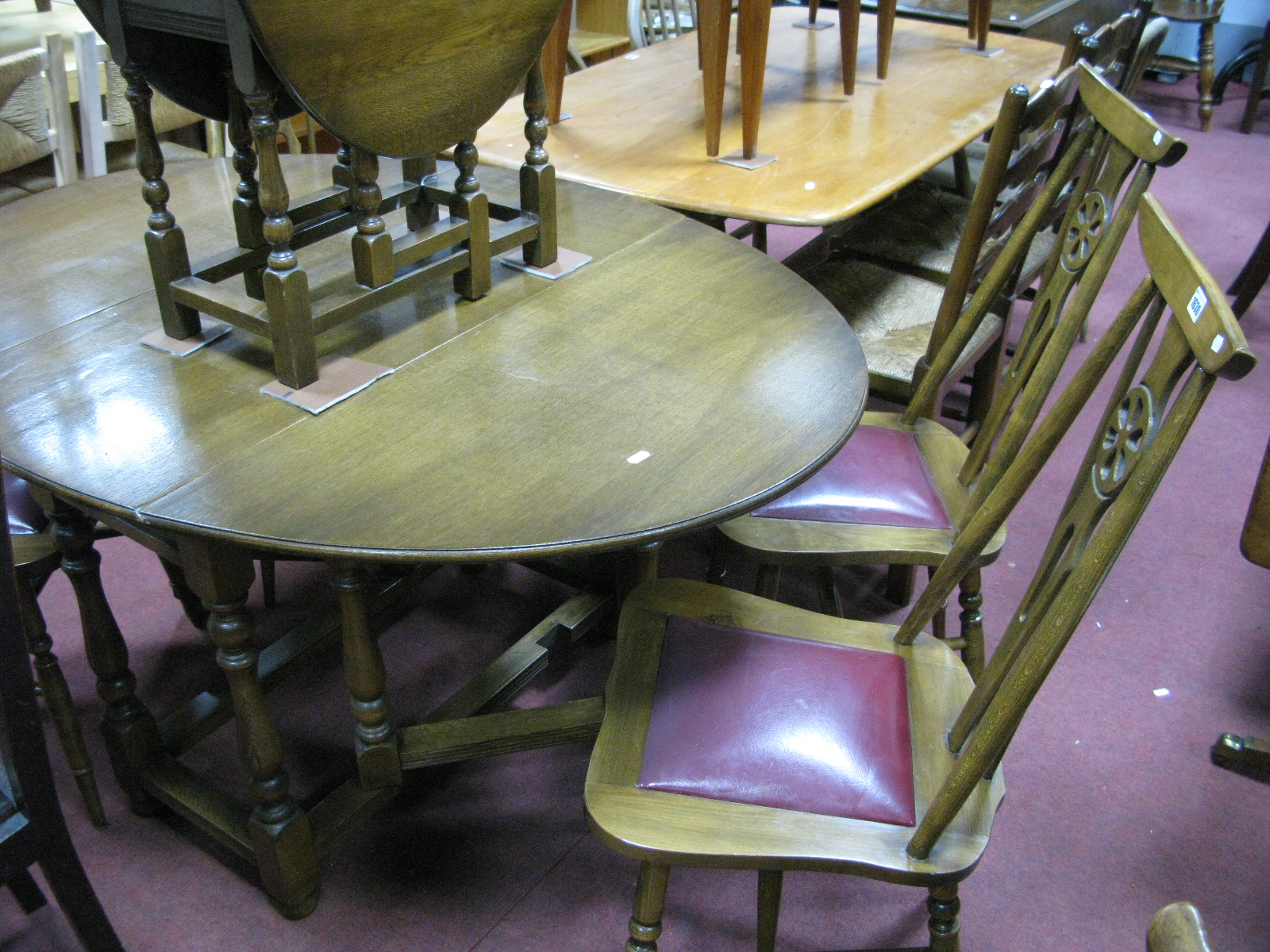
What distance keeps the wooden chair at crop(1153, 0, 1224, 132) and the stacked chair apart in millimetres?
4440

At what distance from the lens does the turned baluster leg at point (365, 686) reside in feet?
4.15

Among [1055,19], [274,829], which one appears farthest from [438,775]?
[1055,19]

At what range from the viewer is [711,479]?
105 centimetres

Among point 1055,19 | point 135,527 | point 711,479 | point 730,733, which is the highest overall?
point 1055,19

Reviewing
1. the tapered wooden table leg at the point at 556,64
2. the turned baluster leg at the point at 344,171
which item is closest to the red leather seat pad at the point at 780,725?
the turned baluster leg at the point at 344,171

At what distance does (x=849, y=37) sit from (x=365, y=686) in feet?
6.53

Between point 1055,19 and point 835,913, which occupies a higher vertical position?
point 1055,19

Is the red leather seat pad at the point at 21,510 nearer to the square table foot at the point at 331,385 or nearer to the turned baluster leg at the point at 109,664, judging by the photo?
the turned baluster leg at the point at 109,664

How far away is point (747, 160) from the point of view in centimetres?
207

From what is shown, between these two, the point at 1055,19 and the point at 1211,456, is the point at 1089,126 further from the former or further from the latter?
the point at 1055,19

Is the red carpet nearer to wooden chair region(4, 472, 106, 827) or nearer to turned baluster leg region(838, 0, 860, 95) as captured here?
wooden chair region(4, 472, 106, 827)

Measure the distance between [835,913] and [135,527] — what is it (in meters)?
1.11

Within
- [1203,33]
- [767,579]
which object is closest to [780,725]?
[767,579]

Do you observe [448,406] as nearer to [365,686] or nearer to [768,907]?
[365,686]
